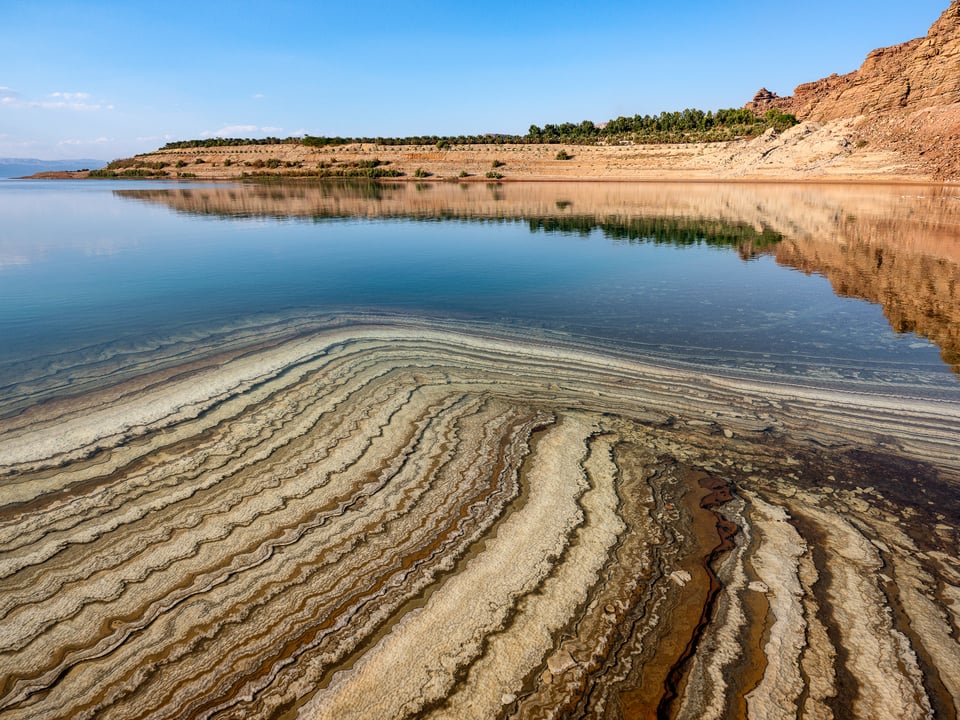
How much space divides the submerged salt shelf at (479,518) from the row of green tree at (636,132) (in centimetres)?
6507

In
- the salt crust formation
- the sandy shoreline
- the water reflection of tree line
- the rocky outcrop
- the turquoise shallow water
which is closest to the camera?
the salt crust formation

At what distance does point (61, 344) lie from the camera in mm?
7914

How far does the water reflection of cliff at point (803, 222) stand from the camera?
10.6 metres

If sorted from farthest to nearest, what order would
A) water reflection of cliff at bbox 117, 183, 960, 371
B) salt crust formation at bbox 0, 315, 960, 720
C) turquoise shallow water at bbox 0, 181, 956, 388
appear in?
water reflection of cliff at bbox 117, 183, 960, 371 < turquoise shallow water at bbox 0, 181, 956, 388 < salt crust formation at bbox 0, 315, 960, 720

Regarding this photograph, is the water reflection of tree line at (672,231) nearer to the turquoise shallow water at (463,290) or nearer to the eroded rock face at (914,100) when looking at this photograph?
the turquoise shallow water at (463,290)

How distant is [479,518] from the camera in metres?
3.91

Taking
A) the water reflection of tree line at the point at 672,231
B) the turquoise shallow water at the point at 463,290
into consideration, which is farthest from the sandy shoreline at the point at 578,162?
the turquoise shallow water at the point at 463,290

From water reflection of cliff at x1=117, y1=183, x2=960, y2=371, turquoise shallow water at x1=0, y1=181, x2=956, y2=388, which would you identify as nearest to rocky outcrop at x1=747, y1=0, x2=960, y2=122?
water reflection of cliff at x1=117, y1=183, x2=960, y2=371

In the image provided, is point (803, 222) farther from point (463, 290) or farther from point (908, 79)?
point (908, 79)

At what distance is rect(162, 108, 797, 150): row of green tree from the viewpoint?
6362 cm

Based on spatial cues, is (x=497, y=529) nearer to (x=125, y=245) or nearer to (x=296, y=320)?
(x=296, y=320)

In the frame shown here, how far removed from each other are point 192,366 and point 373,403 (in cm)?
304

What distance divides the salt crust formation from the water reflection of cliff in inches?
178

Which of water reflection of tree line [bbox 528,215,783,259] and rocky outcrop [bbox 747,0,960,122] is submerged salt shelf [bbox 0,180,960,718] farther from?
rocky outcrop [bbox 747,0,960,122]
